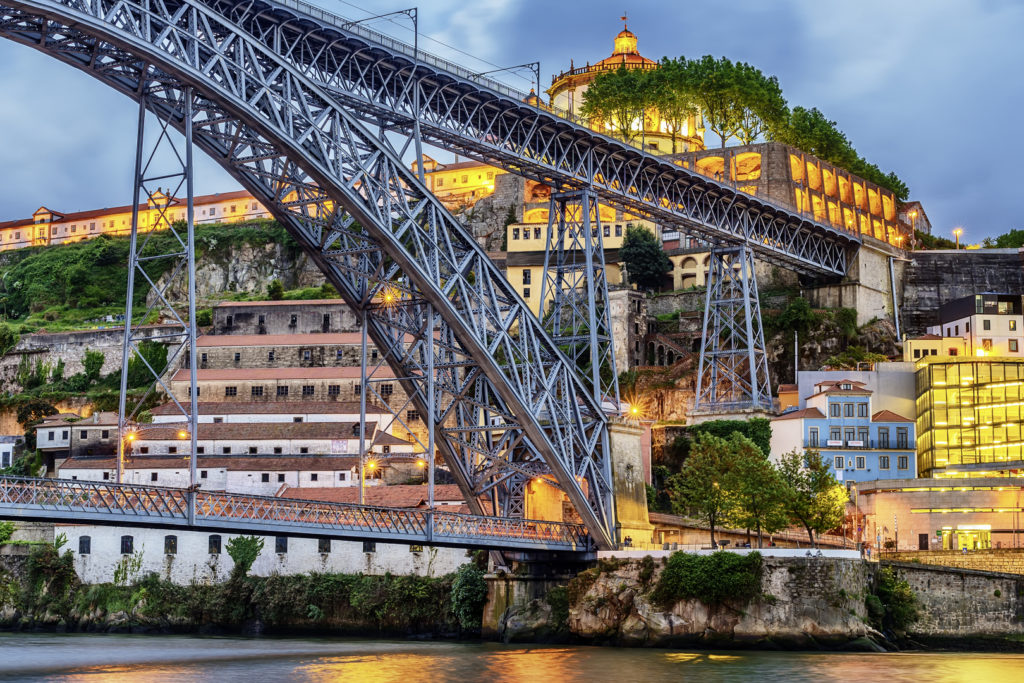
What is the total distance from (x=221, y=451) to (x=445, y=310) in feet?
A: 122

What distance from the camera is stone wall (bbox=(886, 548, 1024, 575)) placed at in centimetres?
4859

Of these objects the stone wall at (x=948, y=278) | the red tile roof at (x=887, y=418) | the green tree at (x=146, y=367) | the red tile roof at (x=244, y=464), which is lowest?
the red tile roof at (x=244, y=464)

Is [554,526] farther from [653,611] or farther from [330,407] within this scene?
[330,407]

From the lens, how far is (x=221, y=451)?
7506cm

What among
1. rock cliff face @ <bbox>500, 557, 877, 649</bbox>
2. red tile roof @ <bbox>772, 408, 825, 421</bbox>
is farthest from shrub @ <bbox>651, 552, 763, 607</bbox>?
red tile roof @ <bbox>772, 408, 825, 421</bbox>

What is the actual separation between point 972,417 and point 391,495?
27.5m

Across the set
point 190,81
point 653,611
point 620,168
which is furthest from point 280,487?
point 190,81

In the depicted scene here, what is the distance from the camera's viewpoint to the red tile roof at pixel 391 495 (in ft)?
199

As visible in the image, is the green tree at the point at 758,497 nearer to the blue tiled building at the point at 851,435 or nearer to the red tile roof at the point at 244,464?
the blue tiled building at the point at 851,435

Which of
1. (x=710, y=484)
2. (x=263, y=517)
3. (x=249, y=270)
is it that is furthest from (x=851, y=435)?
(x=249, y=270)

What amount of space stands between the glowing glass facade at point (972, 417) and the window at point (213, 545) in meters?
33.0

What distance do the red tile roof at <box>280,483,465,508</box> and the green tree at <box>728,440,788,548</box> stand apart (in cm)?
1398

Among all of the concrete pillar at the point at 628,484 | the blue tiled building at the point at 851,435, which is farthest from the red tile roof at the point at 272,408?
the concrete pillar at the point at 628,484

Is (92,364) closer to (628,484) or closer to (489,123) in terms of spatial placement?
(489,123)
